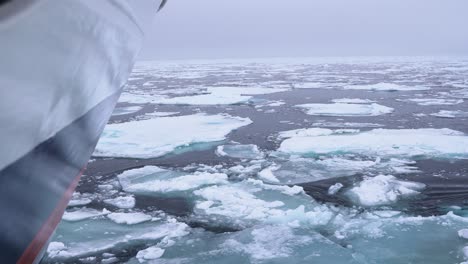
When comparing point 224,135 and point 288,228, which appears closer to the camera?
point 288,228

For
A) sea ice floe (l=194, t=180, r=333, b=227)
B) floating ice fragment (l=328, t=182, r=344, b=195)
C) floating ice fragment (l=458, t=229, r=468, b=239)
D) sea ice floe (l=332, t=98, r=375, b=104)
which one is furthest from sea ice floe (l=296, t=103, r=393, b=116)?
floating ice fragment (l=458, t=229, r=468, b=239)

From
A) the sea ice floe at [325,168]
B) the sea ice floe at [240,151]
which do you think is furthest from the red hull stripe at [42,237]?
the sea ice floe at [240,151]

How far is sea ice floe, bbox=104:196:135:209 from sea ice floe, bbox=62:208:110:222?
0.74 ft

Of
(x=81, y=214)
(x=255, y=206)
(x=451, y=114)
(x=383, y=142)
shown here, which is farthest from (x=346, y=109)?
(x=81, y=214)

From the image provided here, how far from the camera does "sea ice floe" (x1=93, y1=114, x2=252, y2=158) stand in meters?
7.15

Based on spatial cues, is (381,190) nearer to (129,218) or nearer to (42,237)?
(129,218)

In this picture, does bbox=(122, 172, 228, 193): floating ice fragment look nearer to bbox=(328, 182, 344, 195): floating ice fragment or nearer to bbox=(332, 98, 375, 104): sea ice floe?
bbox=(328, 182, 344, 195): floating ice fragment

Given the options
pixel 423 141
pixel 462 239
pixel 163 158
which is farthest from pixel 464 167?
pixel 163 158

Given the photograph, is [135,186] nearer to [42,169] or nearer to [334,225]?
[334,225]

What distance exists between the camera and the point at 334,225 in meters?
3.86

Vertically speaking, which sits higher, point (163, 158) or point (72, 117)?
point (72, 117)

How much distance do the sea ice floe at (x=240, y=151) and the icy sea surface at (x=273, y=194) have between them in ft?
0.07

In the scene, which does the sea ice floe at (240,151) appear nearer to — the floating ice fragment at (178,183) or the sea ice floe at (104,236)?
the floating ice fragment at (178,183)

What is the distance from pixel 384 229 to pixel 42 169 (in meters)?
3.80
